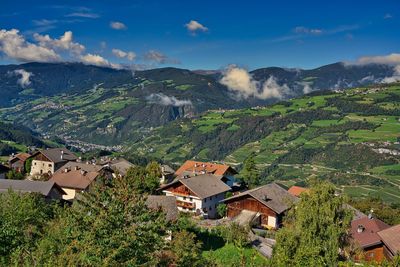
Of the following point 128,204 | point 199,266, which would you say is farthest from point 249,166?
point 128,204

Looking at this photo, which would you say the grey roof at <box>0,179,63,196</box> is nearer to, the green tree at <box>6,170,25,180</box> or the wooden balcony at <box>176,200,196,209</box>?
the green tree at <box>6,170,25,180</box>

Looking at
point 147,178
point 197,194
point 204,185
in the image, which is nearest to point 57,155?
point 147,178

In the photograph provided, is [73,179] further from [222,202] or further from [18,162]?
[18,162]

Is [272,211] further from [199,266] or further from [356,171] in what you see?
[356,171]

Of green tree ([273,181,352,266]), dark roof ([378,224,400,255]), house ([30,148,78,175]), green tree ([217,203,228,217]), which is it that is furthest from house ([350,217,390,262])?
house ([30,148,78,175])

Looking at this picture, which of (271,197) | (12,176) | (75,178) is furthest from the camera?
(12,176)

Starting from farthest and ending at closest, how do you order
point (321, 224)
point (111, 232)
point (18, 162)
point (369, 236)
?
point (18, 162), point (369, 236), point (321, 224), point (111, 232)

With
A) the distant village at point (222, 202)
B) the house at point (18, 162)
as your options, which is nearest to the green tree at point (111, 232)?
the distant village at point (222, 202)
